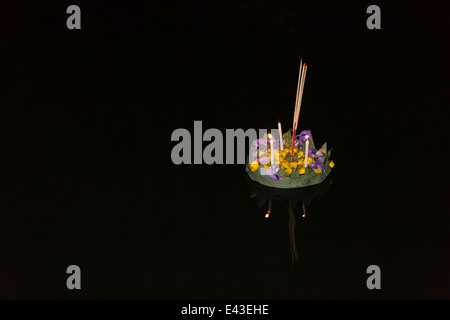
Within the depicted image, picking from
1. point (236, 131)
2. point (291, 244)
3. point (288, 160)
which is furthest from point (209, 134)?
point (291, 244)

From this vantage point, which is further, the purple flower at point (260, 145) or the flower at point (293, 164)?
the purple flower at point (260, 145)

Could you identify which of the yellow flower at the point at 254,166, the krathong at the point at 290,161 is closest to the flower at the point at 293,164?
the krathong at the point at 290,161

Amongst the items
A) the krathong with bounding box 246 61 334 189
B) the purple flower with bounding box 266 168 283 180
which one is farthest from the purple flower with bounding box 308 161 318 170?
the purple flower with bounding box 266 168 283 180

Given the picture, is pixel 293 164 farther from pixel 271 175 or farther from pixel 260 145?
pixel 260 145

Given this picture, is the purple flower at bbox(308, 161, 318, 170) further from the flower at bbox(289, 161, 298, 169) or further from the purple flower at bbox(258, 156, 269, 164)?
the purple flower at bbox(258, 156, 269, 164)

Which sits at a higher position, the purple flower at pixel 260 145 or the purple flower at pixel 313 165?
the purple flower at pixel 260 145

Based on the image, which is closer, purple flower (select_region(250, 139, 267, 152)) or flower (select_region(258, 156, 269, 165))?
flower (select_region(258, 156, 269, 165))

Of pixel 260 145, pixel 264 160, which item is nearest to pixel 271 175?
pixel 264 160

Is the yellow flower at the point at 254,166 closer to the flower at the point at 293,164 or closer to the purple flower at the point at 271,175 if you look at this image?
the purple flower at the point at 271,175

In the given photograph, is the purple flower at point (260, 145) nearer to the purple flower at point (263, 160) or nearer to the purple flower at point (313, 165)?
the purple flower at point (263, 160)
